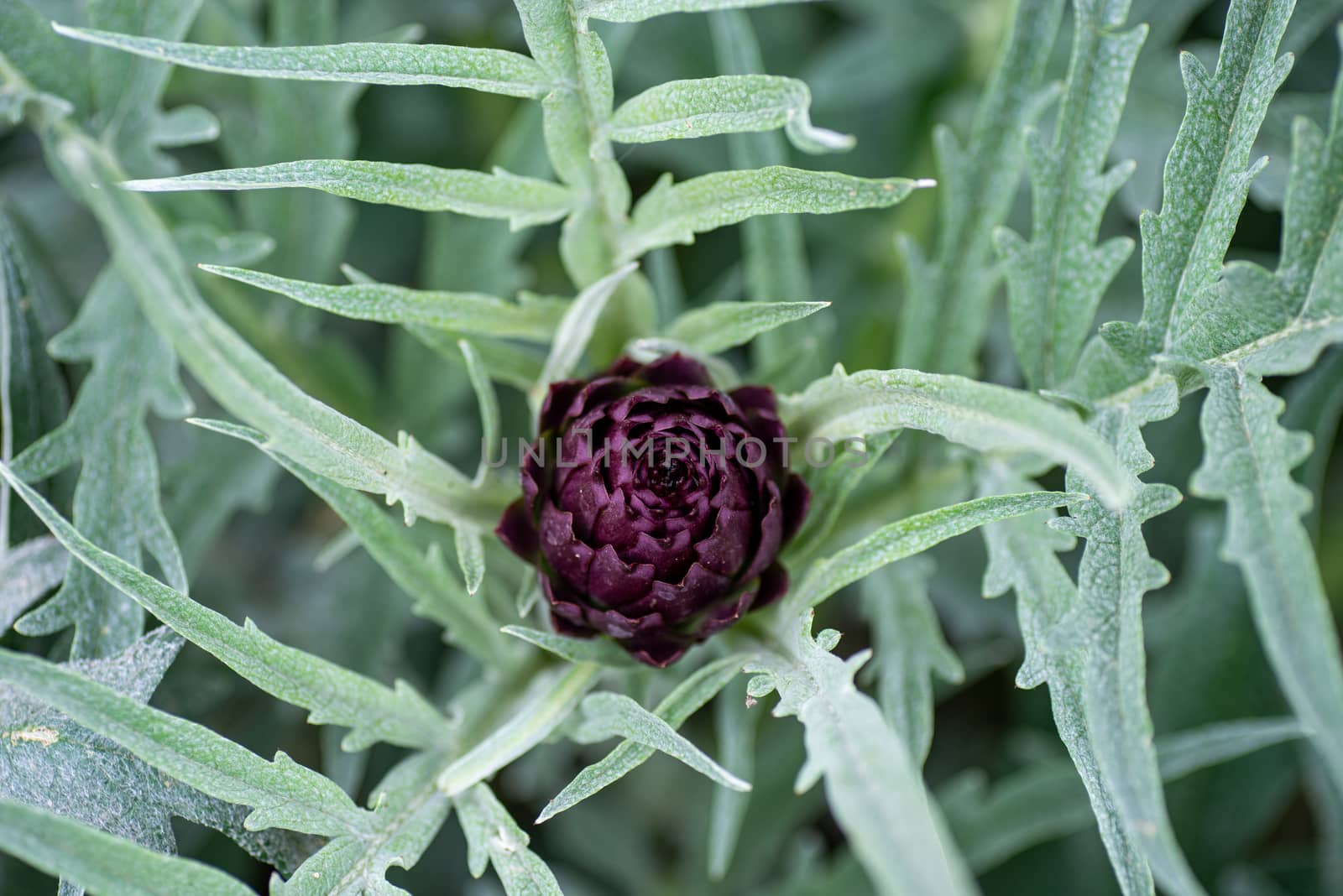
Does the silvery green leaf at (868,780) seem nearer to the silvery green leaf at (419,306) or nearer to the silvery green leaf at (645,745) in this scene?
the silvery green leaf at (645,745)

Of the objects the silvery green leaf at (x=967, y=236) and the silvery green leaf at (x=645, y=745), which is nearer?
the silvery green leaf at (x=645, y=745)

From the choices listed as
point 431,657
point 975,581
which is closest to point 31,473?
point 431,657

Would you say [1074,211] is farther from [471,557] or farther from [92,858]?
[92,858]

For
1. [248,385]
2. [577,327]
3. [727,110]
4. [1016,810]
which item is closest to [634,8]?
[727,110]

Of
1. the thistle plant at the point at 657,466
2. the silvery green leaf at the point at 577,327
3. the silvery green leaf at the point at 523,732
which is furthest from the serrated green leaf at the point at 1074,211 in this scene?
the silvery green leaf at the point at 523,732

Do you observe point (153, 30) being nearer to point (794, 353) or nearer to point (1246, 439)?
point (794, 353)

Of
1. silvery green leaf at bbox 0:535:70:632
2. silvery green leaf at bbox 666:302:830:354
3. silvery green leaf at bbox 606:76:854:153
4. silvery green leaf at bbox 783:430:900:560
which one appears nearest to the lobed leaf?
Answer: silvery green leaf at bbox 783:430:900:560
